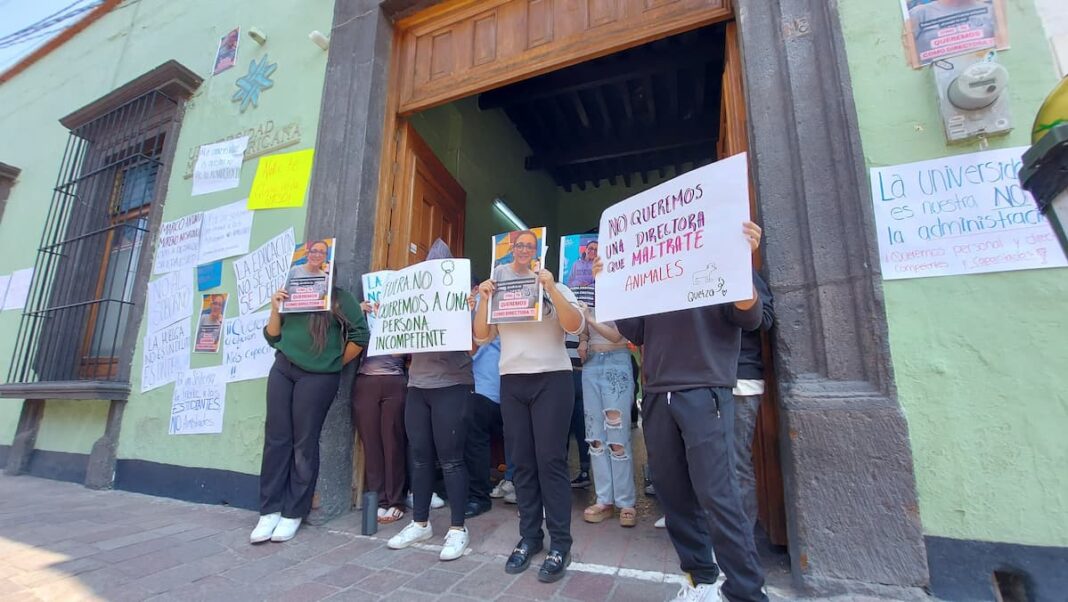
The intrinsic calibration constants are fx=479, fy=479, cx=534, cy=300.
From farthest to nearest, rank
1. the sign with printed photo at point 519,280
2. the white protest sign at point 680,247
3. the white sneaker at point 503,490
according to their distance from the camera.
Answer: the white sneaker at point 503,490 → the sign with printed photo at point 519,280 → the white protest sign at point 680,247

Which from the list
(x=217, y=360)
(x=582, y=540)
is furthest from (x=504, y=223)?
(x=582, y=540)

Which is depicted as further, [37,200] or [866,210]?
[37,200]

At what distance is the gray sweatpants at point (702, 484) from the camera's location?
171cm

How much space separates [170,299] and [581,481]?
3962 millimetres

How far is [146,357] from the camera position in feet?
14.1

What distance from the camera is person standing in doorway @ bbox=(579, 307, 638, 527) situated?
2951 millimetres

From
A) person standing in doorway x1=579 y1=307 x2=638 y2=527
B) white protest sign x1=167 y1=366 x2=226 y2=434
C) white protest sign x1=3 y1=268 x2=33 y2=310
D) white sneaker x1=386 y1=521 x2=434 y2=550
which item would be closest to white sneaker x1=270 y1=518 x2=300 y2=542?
white sneaker x1=386 y1=521 x2=434 y2=550

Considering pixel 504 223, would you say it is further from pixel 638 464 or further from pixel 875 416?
pixel 875 416

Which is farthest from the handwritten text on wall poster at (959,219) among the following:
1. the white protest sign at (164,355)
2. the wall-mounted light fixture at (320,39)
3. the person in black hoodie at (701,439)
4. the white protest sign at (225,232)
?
the white protest sign at (164,355)

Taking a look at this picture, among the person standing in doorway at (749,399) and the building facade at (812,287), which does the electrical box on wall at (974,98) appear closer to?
the building facade at (812,287)

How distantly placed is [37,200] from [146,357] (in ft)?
12.7

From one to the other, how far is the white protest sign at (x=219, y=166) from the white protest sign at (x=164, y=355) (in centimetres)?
127

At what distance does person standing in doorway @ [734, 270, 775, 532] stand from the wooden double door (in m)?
1.16

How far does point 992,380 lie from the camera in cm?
201
